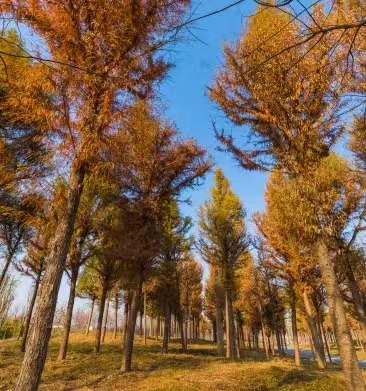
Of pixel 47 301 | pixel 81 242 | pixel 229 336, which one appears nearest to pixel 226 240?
pixel 229 336

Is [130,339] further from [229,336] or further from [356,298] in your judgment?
[356,298]

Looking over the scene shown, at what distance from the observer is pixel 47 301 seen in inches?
179

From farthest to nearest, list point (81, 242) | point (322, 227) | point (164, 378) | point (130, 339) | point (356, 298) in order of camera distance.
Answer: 1. point (81, 242)
2. point (356, 298)
3. point (130, 339)
4. point (164, 378)
5. point (322, 227)

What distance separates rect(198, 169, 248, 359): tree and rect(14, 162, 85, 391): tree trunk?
10.4m

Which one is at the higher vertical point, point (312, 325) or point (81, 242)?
point (81, 242)

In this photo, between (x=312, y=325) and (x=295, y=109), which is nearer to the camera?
(x=295, y=109)

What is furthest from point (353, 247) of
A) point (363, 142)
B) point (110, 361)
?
point (110, 361)

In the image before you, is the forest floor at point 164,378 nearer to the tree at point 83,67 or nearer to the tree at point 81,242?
the tree at point 81,242

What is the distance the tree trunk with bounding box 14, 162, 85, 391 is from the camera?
13.8 ft

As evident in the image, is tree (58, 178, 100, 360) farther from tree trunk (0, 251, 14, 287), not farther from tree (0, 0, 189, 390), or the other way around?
tree (0, 0, 189, 390)

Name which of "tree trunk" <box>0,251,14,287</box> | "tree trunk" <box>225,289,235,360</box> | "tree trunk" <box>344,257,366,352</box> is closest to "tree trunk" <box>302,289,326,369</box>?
"tree trunk" <box>344,257,366,352</box>

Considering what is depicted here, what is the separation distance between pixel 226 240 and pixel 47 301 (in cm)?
1126

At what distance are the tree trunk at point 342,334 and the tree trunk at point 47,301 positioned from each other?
186 inches

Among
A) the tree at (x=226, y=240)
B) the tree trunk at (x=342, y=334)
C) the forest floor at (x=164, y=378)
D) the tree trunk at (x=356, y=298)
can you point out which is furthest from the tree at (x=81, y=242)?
the tree trunk at (x=356, y=298)
